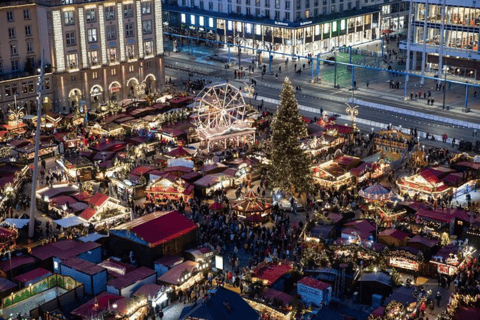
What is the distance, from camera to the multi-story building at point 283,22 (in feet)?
443

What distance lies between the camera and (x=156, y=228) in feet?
202

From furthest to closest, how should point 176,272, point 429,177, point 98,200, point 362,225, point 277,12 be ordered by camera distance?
1. point 277,12
2. point 429,177
3. point 98,200
4. point 362,225
5. point 176,272

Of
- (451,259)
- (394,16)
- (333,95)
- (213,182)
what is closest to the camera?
(451,259)

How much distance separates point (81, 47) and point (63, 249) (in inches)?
1969

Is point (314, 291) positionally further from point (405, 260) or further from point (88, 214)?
point (88, 214)

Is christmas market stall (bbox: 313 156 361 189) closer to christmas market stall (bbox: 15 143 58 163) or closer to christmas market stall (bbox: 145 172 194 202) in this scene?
christmas market stall (bbox: 145 172 194 202)

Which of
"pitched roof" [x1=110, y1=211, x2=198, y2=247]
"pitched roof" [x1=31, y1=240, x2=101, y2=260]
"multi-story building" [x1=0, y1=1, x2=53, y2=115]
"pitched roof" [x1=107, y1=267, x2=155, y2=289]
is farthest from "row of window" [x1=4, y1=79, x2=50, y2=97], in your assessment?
"pitched roof" [x1=107, y1=267, x2=155, y2=289]

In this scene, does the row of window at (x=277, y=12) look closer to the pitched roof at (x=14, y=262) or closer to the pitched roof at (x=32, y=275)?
the pitched roof at (x=14, y=262)

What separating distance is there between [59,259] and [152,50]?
59388 mm


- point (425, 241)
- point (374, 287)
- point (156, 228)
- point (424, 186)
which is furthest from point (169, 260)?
point (424, 186)

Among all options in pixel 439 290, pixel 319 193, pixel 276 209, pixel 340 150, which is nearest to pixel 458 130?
pixel 340 150

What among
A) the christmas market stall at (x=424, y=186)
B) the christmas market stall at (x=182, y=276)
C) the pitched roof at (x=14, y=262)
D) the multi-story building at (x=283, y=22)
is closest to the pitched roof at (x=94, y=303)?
the christmas market stall at (x=182, y=276)

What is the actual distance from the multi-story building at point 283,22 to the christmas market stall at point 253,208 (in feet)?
225

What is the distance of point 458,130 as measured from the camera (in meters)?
93.8
